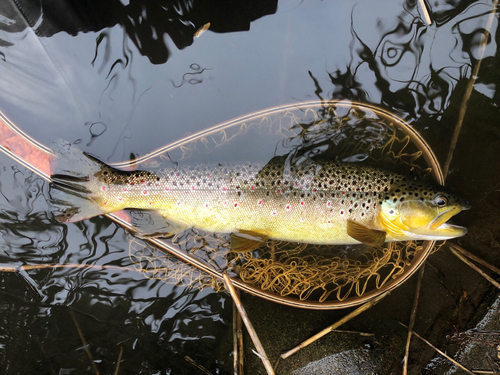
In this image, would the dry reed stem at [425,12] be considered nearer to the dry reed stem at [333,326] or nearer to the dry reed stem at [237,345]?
the dry reed stem at [333,326]

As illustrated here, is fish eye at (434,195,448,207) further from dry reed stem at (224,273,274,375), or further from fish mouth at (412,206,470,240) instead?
Answer: dry reed stem at (224,273,274,375)

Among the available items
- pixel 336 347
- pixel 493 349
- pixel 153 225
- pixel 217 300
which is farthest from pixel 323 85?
pixel 493 349

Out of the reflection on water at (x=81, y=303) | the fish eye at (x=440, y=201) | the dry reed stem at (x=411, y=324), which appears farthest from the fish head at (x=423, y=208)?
the reflection on water at (x=81, y=303)

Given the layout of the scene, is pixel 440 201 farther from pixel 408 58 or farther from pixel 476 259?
pixel 408 58

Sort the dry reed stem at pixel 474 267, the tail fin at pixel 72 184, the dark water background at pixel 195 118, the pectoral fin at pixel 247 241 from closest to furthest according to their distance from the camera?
1. the tail fin at pixel 72 184
2. the pectoral fin at pixel 247 241
3. the dark water background at pixel 195 118
4. the dry reed stem at pixel 474 267

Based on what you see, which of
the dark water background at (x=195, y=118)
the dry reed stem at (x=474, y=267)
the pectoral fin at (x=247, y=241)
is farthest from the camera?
the dry reed stem at (x=474, y=267)

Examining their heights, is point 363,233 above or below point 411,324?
above

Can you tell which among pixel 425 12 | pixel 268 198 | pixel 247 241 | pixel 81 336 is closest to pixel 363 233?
pixel 268 198

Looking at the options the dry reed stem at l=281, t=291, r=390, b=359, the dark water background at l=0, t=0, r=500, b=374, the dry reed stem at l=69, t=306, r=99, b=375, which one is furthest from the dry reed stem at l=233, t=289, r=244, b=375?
the dry reed stem at l=69, t=306, r=99, b=375
